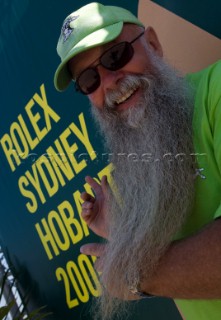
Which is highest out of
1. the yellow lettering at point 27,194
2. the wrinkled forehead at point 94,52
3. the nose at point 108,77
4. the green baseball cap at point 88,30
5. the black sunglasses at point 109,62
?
the green baseball cap at point 88,30

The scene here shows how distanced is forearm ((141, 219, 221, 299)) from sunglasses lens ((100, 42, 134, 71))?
491 mm

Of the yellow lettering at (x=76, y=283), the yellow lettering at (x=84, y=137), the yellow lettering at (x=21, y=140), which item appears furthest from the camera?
the yellow lettering at (x=21, y=140)

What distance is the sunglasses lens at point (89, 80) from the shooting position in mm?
1341

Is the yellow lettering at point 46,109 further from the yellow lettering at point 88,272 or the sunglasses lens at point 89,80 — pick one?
the sunglasses lens at point 89,80

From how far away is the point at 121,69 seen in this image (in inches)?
51.7

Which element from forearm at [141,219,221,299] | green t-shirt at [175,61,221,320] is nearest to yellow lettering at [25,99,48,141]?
green t-shirt at [175,61,221,320]

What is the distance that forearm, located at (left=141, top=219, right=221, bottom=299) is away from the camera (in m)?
0.98

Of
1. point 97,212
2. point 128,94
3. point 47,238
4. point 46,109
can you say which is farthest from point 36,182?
point 128,94

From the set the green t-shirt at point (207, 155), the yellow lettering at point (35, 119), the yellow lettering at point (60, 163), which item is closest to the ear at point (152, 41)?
the green t-shirt at point (207, 155)

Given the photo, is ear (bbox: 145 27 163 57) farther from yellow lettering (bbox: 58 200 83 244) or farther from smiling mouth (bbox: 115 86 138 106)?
yellow lettering (bbox: 58 200 83 244)

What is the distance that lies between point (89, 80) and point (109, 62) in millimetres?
72

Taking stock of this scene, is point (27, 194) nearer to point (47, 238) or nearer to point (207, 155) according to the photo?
point (47, 238)

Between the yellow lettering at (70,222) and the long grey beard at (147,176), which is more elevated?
the long grey beard at (147,176)

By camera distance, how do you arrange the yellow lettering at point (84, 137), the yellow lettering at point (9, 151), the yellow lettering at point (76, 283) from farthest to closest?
the yellow lettering at point (9, 151)
the yellow lettering at point (76, 283)
the yellow lettering at point (84, 137)
